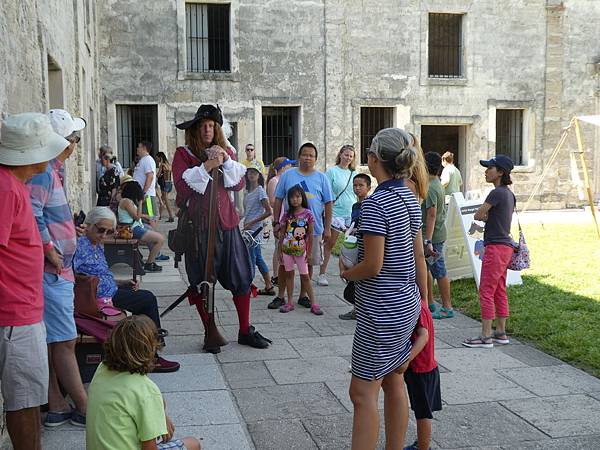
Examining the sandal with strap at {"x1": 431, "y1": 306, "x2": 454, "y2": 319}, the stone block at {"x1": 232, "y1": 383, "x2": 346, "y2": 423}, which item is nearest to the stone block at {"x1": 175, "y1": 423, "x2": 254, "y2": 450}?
the stone block at {"x1": 232, "y1": 383, "x2": 346, "y2": 423}

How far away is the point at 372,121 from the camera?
21.4m

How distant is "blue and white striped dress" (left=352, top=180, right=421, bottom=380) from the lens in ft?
10.9

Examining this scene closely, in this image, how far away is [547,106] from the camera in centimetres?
2189

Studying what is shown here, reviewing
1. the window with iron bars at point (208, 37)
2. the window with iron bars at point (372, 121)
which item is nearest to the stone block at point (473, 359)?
the window with iron bars at point (208, 37)

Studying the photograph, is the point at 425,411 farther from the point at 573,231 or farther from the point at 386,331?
the point at 573,231

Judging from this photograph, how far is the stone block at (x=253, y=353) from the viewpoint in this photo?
571 centimetres

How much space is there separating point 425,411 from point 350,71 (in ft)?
58.3

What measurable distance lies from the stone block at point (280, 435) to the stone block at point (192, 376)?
0.79m

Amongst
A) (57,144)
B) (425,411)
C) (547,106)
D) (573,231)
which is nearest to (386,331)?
(425,411)

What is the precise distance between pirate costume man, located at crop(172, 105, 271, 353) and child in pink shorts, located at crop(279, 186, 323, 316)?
149 cm

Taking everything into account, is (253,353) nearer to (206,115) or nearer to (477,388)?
(477,388)

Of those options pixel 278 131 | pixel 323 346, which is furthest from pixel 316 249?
pixel 278 131

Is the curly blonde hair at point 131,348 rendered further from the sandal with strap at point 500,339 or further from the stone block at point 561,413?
the sandal with strap at point 500,339

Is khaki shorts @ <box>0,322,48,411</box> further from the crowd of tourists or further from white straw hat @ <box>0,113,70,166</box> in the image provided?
white straw hat @ <box>0,113,70,166</box>
